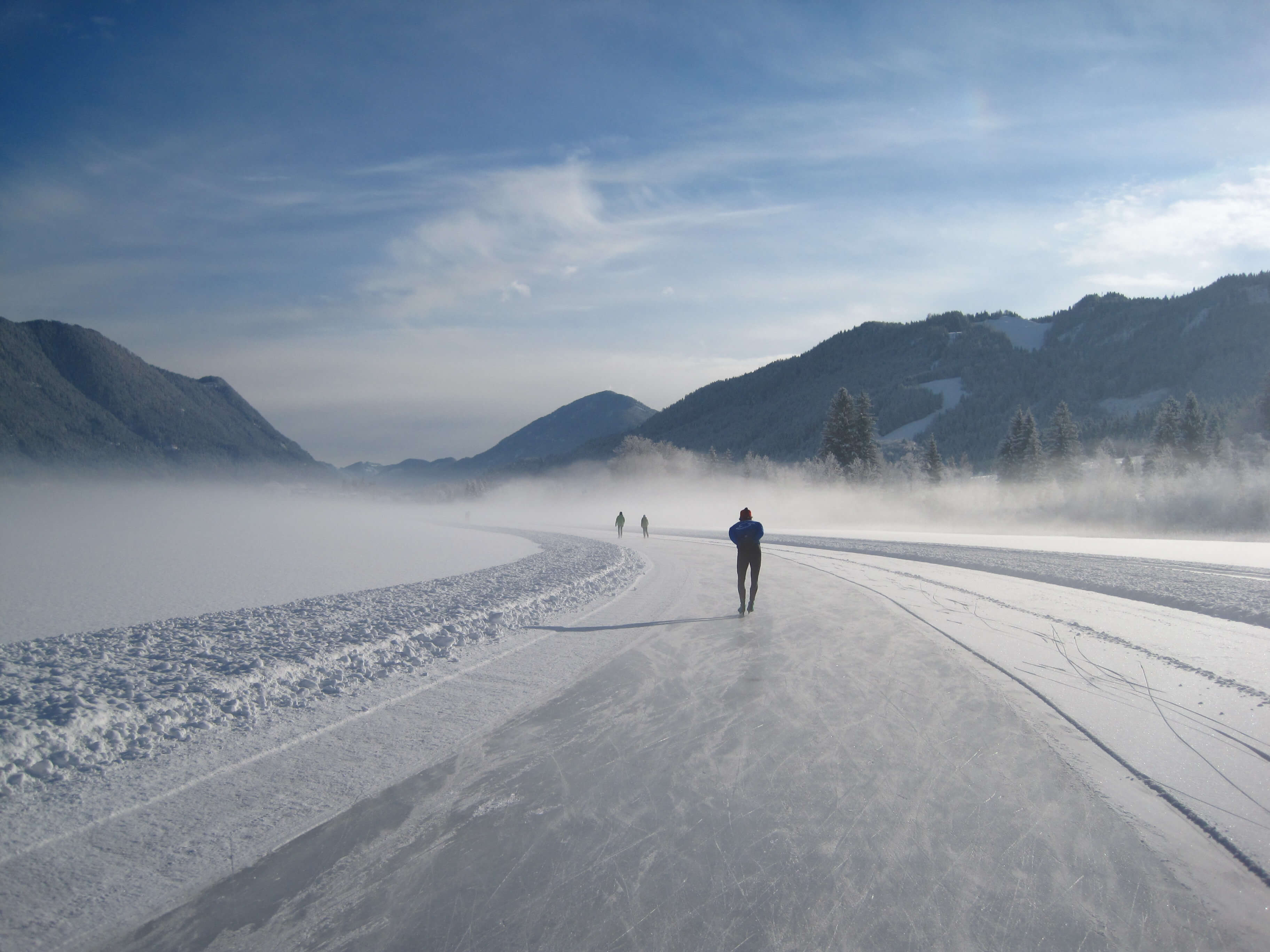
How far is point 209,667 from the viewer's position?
316 inches

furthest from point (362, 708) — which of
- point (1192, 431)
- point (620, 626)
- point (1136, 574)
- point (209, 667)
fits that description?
point (1192, 431)

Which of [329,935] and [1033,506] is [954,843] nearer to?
[329,935]

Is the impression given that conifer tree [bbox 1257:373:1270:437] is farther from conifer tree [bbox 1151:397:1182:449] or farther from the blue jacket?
the blue jacket

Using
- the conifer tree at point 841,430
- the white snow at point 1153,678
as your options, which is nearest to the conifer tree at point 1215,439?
the conifer tree at point 841,430

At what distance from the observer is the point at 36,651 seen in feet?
29.2

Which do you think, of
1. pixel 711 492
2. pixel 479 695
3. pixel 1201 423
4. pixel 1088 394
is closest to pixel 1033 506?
pixel 1201 423

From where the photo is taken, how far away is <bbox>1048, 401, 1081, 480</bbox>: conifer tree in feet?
224

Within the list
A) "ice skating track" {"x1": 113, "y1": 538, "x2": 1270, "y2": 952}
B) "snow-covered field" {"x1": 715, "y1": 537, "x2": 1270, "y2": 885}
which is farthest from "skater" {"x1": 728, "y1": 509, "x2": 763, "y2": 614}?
"ice skating track" {"x1": 113, "y1": 538, "x2": 1270, "y2": 952}

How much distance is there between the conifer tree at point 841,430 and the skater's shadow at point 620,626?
6173 cm

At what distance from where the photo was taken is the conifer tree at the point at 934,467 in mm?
71375

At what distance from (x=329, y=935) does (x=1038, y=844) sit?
363 cm

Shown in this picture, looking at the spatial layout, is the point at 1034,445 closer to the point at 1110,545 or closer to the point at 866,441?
the point at 866,441

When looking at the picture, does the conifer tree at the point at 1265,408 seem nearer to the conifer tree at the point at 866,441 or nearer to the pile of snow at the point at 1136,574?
the conifer tree at the point at 866,441

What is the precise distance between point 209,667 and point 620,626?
19.6 ft
